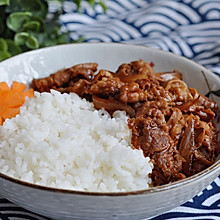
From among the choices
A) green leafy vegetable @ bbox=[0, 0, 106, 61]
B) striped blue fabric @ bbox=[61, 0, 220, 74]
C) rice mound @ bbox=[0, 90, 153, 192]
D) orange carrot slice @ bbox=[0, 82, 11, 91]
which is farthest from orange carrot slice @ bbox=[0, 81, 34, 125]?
striped blue fabric @ bbox=[61, 0, 220, 74]

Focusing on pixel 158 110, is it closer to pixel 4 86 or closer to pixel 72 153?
pixel 72 153

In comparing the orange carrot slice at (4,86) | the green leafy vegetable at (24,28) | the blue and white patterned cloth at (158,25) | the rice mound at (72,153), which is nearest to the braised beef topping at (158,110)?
the rice mound at (72,153)

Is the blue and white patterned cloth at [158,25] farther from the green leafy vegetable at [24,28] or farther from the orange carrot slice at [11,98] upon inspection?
the orange carrot slice at [11,98]

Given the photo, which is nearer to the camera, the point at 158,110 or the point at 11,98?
the point at 158,110

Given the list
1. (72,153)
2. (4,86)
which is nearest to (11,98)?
(4,86)

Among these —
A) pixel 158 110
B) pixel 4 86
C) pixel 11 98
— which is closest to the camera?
pixel 158 110

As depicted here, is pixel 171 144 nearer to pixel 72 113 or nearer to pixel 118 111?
pixel 118 111
